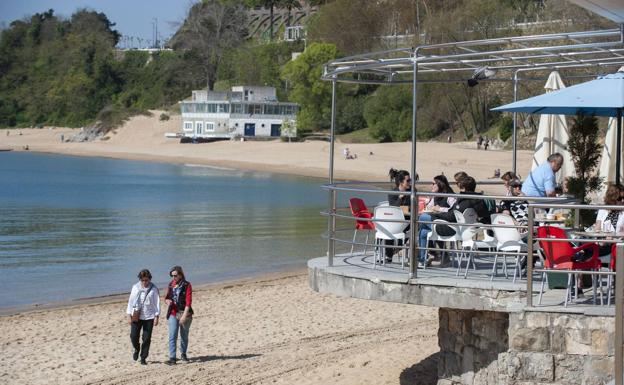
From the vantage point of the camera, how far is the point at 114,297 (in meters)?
21.4

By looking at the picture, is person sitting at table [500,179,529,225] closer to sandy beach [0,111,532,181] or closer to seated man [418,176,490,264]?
seated man [418,176,490,264]

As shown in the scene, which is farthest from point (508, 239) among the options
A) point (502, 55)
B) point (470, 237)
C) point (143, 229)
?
point (143, 229)

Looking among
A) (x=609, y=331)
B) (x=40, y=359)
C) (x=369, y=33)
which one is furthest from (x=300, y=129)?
(x=609, y=331)

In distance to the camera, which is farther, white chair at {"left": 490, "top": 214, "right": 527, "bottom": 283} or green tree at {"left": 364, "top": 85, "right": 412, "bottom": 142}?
green tree at {"left": 364, "top": 85, "right": 412, "bottom": 142}

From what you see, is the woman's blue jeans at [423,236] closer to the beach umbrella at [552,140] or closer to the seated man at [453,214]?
the seated man at [453,214]

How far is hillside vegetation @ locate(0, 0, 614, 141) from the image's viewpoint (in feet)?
231

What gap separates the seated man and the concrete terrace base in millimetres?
386

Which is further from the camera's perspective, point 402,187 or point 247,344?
point 247,344

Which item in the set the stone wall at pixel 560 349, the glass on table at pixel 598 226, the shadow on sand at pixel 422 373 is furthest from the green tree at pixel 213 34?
the stone wall at pixel 560 349

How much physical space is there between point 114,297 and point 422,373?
10796 mm

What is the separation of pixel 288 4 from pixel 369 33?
3579 centimetres

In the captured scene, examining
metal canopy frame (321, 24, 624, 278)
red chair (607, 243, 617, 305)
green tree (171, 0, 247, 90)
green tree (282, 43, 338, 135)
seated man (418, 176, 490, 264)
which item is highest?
green tree (171, 0, 247, 90)

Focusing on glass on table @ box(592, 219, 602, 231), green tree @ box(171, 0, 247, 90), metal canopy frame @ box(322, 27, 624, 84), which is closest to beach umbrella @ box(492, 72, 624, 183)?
metal canopy frame @ box(322, 27, 624, 84)

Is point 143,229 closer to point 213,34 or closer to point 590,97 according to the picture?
point 590,97
